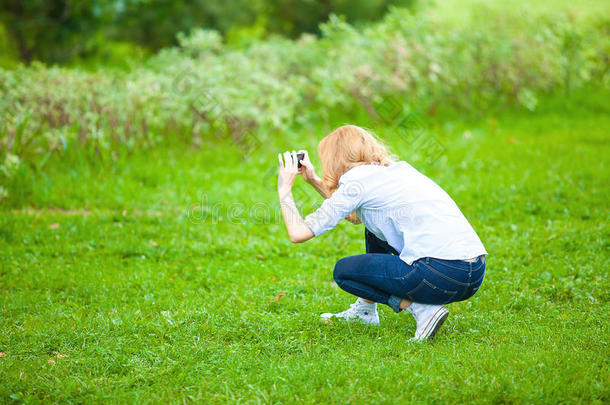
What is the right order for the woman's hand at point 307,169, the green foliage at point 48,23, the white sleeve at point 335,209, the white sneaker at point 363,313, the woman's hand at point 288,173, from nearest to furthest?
the white sleeve at point 335,209 → the woman's hand at point 288,173 → the woman's hand at point 307,169 → the white sneaker at point 363,313 → the green foliage at point 48,23

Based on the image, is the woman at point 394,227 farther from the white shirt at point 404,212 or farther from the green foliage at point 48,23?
the green foliage at point 48,23

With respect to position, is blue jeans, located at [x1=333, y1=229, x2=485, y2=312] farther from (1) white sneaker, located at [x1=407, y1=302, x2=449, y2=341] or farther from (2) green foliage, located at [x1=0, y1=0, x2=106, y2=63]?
(2) green foliage, located at [x1=0, y1=0, x2=106, y2=63]

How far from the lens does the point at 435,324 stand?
3361 millimetres

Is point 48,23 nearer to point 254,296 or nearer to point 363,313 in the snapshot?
point 254,296

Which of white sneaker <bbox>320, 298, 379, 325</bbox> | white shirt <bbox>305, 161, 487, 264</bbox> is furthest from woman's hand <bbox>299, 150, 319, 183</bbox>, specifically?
white sneaker <bbox>320, 298, 379, 325</bbox>

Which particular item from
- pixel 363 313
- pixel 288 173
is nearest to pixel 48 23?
pixel 288 173

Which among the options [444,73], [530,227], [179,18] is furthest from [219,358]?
[179,18]

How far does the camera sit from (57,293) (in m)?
4.33

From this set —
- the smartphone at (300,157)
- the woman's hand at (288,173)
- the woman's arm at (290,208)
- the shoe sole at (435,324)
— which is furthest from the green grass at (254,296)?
the smartphone at (300,157)

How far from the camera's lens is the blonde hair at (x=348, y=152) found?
3.39m

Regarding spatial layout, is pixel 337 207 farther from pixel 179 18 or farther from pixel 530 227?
pixel 179 18

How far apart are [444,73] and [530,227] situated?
5.08m

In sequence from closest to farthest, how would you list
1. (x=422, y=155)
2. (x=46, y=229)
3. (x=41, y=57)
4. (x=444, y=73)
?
(x=46, y=229) → (x=422, y=155) → (x=444, y=73) → (x=41, y=57)

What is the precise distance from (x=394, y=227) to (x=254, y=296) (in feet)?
4.46
